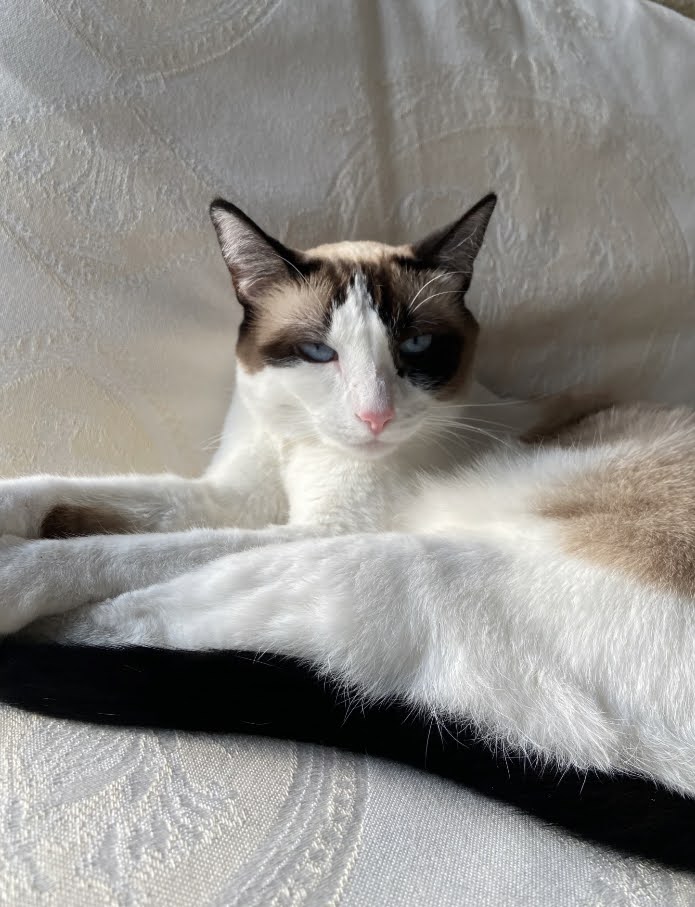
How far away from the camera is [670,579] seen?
2.69ft

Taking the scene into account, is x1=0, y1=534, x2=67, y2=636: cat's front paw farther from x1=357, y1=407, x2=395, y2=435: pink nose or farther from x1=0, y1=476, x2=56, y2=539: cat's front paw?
x1=357, y1=407, x2=395, y2=435: pink nose

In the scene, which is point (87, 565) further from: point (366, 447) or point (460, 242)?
point (460, 242)

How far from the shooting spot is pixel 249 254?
3.60 ft

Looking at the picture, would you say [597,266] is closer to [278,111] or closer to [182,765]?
[278,111]

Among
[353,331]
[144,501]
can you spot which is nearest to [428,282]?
[353,331]

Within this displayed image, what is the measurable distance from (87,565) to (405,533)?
41cm

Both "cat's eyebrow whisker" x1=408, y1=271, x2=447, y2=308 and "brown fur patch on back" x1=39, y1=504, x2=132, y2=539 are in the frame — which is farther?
"cat's eyebrow whisker" x1=408, y1=271, x2=447, y2=308

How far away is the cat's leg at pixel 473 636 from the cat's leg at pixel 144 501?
20 cm

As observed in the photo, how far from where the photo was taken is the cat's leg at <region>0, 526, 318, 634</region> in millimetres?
813

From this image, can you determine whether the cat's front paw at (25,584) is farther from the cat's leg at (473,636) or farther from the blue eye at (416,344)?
the blue eye at (416,344)

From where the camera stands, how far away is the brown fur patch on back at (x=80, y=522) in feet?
→ 3.23

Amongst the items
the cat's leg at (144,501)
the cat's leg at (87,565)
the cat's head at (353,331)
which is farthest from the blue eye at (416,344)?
the cat's leg at (87,565)

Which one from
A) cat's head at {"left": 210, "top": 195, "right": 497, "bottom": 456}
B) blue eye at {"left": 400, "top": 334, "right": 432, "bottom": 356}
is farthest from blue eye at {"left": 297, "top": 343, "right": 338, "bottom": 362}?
blue eye at {"left": 400, "top": 334, "right": 432, "bottom": 356}

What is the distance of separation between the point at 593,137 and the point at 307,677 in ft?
3.64
